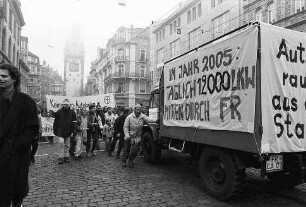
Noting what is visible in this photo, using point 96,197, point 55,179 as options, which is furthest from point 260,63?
point 55,179

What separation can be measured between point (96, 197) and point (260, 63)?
3679 mm

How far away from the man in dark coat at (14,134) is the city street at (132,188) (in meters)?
2.04

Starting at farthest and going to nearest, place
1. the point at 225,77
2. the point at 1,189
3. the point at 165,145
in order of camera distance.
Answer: the point at 165,145 < the point at 225,77 < the point at 1,189

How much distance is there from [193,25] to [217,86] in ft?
98.9

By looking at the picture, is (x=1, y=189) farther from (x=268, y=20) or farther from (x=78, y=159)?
(x=268, y=20)

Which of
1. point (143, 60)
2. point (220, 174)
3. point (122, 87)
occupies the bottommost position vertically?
point (220, 174)

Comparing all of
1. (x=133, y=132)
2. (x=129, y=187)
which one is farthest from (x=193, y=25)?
(x=129, y=187)

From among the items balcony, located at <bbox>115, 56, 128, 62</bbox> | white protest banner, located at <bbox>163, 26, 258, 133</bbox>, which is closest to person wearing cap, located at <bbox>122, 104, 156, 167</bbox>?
white protest banner, located at <bbox>163, 26, 258, 133</bbox>

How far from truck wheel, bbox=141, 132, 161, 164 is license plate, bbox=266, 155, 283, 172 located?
12.8 ft

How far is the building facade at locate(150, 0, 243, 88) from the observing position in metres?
27.5

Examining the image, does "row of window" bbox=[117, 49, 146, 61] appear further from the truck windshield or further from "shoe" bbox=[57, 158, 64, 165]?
"shoe" bbox=[57, 158, 64, 165]

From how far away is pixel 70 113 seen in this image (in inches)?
341

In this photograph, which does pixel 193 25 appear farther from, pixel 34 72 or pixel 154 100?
pixel 34 72

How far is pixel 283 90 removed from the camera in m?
4.56
